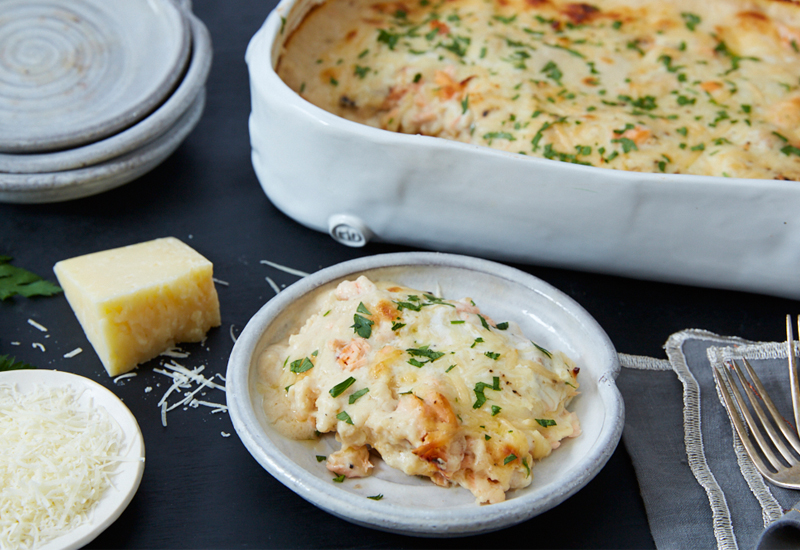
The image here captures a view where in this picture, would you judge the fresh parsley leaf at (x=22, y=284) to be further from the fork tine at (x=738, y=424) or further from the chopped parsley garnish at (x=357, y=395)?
the fork tine at (x=738, y=424)

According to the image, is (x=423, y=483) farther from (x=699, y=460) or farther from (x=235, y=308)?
(x=235, y=308)

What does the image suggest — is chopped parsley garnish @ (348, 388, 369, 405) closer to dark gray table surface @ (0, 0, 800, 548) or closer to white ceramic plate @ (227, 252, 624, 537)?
white ceramic plate @ (227, 252, 624, 537)

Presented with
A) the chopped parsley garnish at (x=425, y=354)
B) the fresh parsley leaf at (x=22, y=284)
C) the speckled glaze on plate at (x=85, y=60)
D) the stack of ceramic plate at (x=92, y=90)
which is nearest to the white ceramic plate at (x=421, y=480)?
the chopped parsley garnish at (x=425, y=354)

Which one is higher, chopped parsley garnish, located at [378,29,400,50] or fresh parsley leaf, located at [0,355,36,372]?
chopped parsley garnish, located at [378,29,400,50]

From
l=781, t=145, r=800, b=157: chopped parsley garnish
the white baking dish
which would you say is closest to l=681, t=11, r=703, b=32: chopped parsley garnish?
l=781, t=145, r=800, b=157: chopped parsley garnish

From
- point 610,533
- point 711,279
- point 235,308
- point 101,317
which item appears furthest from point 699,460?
point 101,317

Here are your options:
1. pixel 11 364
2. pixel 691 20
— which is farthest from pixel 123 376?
pixel 691 20
